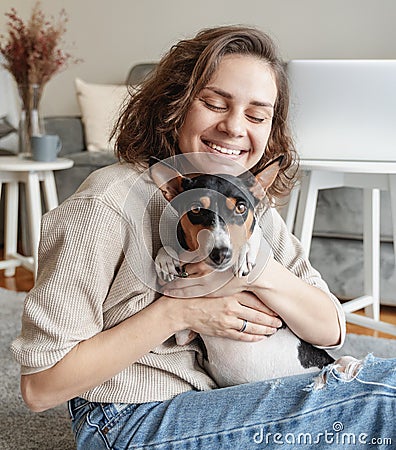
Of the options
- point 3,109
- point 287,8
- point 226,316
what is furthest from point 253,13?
point 226,316

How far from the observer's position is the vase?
309cm

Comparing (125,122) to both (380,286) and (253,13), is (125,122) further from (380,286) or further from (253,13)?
(253,13)

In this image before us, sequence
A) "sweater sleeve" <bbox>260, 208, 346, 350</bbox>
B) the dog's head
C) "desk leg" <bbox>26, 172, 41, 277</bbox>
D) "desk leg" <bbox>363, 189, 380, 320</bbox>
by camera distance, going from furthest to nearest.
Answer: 1. "desk leg" <bbox>26, 172, 41, 277</bbox>
2. "desk leg" <bbox>363, 189, 380, 320</bbox>
3. "sweater sleeve" <bbox>260, 208, 346, 350</bbox>
4. the dog's head

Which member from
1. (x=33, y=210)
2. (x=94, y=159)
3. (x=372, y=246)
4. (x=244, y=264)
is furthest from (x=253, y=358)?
(x=94, y=159)

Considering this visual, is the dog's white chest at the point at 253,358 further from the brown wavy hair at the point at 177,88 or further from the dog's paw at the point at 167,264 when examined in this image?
the brown wavy hair at the point at 177,88

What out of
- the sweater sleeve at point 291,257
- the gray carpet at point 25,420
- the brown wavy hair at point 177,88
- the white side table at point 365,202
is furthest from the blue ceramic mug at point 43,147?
the sweater sleeve at point 291,257

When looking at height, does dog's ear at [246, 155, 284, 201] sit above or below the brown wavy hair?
below

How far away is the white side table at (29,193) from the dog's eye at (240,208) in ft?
6.72

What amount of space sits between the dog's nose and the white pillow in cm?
286

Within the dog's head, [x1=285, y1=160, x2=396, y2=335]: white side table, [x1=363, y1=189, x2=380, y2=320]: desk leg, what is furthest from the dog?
[x1=363, y1=189, x2=380, y2=320]: desk leg

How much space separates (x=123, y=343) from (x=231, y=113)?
0.40 m

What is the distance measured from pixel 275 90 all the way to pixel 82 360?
55 centimetres

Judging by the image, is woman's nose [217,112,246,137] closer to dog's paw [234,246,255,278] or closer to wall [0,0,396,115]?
dog's paw [234,246,255,278]

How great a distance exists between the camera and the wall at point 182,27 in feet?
11.8
